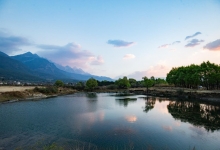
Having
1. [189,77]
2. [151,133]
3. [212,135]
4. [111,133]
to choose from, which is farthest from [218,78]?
[111,133]

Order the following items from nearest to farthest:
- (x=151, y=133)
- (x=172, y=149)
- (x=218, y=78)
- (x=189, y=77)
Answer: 1. (x=172, y=149)
2. (x=151, y=133)
3. (x=218, y=78)
4. (x=189, y=77)

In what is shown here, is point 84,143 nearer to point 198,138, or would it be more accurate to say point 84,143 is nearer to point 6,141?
point 6,141

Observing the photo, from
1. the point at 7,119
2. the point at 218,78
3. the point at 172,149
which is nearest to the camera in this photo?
the point at 172,149

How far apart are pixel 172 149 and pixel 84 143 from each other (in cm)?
940

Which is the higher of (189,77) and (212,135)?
(189,77)

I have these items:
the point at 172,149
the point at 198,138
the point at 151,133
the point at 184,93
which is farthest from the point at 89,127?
the point at 184,93

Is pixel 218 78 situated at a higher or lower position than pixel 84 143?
higher

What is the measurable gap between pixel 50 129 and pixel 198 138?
785 inches

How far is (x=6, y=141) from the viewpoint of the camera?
16.6 m

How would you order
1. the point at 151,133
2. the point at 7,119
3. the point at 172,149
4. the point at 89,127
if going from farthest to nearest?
the point at 7,119, the point at 89,127, the point at 151,133, the point at 172,149

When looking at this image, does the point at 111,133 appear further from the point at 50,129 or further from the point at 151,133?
the point at 50,129

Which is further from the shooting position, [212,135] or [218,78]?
[218,78]

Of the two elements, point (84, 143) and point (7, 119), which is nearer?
point (84, 143)

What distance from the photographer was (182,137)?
64.7ft
